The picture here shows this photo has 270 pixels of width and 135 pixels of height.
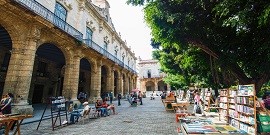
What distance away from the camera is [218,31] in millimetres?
8312

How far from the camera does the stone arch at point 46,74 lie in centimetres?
1795

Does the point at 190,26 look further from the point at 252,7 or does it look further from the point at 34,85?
the point at 34,85

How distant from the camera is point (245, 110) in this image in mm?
6074

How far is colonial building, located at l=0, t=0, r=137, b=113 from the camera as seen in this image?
10.2 meters

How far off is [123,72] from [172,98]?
62.4 ft

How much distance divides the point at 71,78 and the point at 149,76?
41.7 metres

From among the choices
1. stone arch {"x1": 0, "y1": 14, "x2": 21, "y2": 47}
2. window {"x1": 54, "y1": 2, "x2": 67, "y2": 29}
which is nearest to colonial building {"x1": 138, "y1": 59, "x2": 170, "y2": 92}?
window {"x1": 54, "y1": 2, "x2": 67, "y2": 29}

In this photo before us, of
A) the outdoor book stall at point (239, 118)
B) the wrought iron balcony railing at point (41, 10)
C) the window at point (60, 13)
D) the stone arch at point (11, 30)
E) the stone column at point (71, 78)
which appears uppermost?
the window at point (60, 13)

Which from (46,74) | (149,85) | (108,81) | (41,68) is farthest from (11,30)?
(149,85)

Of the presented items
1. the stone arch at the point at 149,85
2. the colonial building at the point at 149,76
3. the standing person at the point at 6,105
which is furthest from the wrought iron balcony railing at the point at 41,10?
the stone arch at the point at 149,85

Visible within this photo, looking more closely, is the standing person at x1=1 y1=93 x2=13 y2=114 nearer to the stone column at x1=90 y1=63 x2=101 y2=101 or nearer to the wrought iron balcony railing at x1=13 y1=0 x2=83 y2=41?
the wrought iron balcony railing at x1=13 y1=0 x2=83 y2=41

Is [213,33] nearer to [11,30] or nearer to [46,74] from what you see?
[11,30]

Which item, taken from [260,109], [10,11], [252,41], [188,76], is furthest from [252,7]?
[188,76]

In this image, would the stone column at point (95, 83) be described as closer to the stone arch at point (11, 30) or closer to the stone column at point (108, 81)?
the stone column at point (108, 81)
